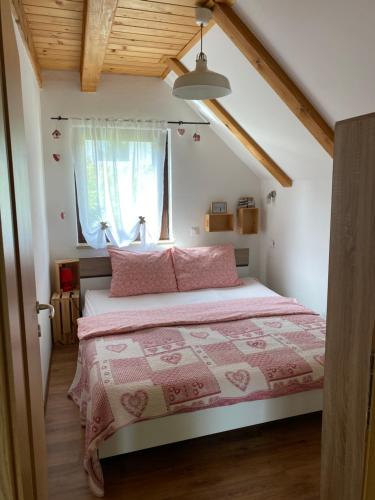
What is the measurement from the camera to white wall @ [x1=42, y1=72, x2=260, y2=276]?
364 centimetres

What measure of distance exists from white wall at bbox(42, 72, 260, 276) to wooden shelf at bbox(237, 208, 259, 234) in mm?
133

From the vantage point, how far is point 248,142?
367cm

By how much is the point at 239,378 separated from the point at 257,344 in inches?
14.5

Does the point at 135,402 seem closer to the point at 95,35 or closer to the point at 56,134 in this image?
the point at 95,35

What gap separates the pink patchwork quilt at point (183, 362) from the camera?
1914mm

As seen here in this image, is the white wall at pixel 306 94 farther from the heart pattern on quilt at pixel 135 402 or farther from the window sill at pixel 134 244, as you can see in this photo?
the heart pattern on quilt at pixel 135 402

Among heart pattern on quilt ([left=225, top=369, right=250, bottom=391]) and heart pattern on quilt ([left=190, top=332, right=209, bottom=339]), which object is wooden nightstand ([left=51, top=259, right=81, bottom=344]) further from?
heart pattern on quilt ([left=225, top=369, right=250, bottom=391])

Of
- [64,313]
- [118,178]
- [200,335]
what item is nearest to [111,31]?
[118,178]

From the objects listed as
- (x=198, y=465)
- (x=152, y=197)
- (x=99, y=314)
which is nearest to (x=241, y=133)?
(x=152, y=197)

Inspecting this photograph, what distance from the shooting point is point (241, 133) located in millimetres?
3637

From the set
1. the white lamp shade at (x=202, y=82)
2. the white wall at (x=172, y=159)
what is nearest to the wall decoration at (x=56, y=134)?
the white wall at (x=172, y=159)

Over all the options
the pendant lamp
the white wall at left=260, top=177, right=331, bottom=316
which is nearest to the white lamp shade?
the pendant lamp

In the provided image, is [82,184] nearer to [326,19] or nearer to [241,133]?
[241,133]

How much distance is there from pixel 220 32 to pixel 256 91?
512mm
